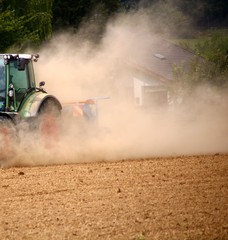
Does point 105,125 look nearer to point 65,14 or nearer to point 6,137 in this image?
point 6,137

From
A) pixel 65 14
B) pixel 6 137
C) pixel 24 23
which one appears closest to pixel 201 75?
pixel 24 23

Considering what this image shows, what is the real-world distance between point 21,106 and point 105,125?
15.0ft

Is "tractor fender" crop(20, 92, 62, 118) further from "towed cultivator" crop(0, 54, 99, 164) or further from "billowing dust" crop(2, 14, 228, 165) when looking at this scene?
"billowing dust" crop(2, 14, 228, 165)

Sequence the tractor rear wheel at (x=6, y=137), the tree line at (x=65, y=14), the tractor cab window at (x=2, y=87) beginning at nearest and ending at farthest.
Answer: the tractor rear wheel at (x=6, y=137), the tractor cab window at (x=2, y=87), the tree line at (x=65, y=14)

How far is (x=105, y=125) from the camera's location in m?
16.4

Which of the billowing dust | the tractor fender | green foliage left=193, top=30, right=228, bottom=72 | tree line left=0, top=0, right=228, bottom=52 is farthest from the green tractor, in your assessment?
green foliage left=193, top=30, right=228, bottom=72

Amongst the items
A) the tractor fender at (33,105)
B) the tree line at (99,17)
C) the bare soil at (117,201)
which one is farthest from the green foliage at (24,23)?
the bare soil at (117,201)

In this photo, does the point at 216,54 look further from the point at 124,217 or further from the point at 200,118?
the point at 124,217

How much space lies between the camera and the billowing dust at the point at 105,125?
13.0 m

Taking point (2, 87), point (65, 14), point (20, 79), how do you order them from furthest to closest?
point (65, 14)
point (20, 79)
point (2, 87)

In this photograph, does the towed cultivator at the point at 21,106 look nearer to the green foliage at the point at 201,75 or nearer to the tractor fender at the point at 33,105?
the tractor fender at the point at 33,105

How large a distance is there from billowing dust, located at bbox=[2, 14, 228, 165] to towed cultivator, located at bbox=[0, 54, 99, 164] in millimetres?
200

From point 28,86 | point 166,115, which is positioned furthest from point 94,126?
point 166,115

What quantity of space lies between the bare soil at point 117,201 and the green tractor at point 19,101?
73 cm
